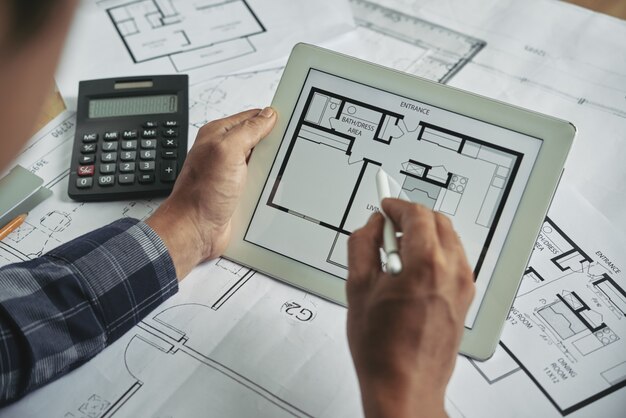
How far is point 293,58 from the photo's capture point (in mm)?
707

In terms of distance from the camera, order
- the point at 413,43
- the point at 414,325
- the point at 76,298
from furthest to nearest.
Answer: the point at 413,43 < the point at 76,298 < the point at 414,325

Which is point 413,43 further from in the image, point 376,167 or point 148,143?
point 148,143

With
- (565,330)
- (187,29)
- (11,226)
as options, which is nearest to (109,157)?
(11,226)

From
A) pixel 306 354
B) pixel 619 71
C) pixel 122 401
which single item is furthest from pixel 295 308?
pixel 619 71

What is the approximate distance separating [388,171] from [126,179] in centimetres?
29

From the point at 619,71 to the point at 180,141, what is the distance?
54 cm

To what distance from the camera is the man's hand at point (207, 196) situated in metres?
0.67

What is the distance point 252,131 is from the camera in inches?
26.7

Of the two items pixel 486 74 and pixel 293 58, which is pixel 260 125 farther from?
pixel 486 74

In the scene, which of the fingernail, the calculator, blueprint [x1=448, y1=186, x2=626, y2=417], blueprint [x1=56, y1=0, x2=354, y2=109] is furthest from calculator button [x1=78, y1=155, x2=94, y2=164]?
blueprint [x1=448, y1=186, x2=626, y2=417]

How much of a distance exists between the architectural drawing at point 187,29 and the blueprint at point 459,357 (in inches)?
0.9

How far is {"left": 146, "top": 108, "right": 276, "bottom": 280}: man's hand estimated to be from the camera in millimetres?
666

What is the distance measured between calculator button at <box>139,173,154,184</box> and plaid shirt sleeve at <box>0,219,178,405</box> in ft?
0.24

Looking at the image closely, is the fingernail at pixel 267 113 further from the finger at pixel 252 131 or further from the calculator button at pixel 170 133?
the calculator button at pixel 170 133
